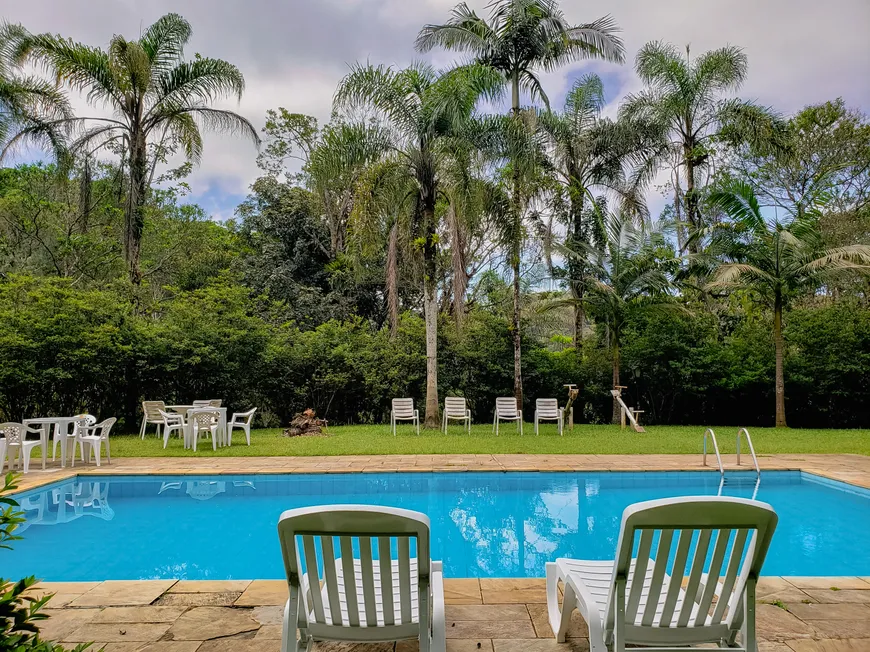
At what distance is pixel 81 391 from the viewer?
13.9 m

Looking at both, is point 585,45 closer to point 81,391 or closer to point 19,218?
point 81,391

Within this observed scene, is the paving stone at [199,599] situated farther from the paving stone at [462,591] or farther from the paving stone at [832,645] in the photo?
the paving stone at [832,645]

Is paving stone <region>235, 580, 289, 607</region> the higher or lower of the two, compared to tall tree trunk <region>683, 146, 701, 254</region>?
lower

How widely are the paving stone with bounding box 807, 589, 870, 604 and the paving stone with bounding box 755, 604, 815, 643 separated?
17.1 inches

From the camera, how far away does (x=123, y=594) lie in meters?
3.73

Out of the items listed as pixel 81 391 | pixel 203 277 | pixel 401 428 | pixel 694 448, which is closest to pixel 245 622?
pixel 694 448

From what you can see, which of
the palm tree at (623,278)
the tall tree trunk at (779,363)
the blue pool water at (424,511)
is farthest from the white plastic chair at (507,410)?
the tall tree trunk at (779,363)

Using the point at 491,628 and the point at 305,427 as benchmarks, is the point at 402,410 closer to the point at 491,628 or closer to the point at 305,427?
the point at 305,427

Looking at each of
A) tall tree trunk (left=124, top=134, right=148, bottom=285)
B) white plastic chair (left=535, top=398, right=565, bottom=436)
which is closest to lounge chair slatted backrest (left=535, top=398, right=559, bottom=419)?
white plastic chair (left=535, top=398, right=565, bottom=436)

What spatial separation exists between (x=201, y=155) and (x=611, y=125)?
11.9m

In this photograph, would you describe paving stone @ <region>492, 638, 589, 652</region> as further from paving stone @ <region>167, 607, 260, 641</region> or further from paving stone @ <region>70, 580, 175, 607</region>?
paving stone @ <region>70, 580, 175, 607</region>

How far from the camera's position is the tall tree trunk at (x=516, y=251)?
13914 millimetres

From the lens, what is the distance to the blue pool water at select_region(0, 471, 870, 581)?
17.0ft

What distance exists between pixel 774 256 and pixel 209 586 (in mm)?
15472
